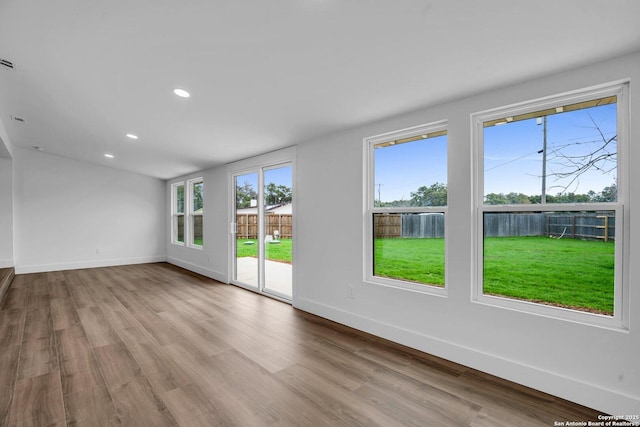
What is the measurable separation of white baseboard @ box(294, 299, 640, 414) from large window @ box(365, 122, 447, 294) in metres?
0.45

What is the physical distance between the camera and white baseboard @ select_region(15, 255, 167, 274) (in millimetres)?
6235

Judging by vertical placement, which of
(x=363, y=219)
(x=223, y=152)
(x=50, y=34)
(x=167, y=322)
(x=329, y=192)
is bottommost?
(x=167, y=322)

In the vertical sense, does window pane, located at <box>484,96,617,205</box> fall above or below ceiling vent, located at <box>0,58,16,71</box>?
below

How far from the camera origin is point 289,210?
175 inches

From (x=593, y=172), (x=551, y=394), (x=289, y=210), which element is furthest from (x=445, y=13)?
(x=289, y=210)

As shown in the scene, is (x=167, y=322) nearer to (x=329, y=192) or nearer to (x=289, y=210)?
(x=289, y=210)

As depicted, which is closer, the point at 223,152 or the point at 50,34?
the point at 50,34

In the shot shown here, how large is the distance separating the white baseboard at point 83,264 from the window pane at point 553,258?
7897 mm

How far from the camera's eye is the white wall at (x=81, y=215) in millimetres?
6207

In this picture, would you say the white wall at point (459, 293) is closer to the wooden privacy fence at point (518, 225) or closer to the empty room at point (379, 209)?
the empty room at point (379, 209)

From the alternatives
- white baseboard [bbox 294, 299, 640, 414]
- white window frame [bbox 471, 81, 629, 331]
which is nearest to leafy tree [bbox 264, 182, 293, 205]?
white baseboard [bbox 294, 299, 640, 414]

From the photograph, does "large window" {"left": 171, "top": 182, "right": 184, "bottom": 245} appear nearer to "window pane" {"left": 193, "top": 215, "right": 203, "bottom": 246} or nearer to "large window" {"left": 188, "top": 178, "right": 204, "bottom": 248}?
"large window" {"left": 188, "top": 178, "right": 204, "bottom": 248}

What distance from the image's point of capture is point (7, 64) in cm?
264

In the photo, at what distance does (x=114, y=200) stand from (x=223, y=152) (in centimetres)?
432
